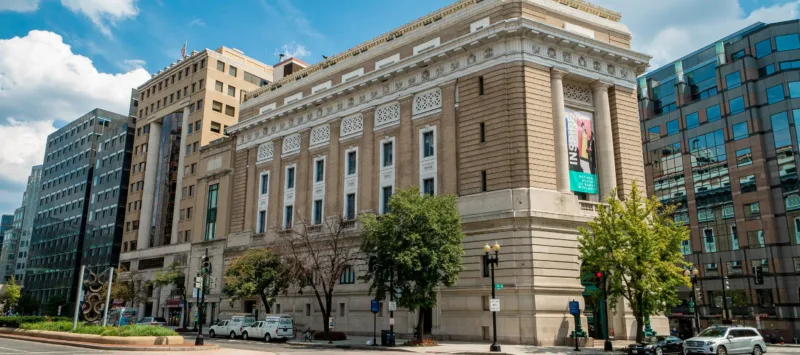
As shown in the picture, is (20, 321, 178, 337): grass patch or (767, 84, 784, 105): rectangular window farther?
(767, 84, 784, 105): rectangular window

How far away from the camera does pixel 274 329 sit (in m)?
41.7

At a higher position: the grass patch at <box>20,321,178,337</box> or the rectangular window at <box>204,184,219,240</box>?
the rectangular window at <box>204,184,219,240</box>

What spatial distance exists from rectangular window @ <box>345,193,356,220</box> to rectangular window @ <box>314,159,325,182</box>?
14.0ft

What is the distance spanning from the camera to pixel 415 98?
1845 inches

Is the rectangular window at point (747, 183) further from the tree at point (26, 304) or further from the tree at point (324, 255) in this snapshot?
the tree at point (26, 304)

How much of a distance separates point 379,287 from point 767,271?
4792 cm

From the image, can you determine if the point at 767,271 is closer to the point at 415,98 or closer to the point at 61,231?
the point at 415,98

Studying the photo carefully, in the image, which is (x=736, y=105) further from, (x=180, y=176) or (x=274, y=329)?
(x=180, y=176)

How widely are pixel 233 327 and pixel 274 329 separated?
625 cm

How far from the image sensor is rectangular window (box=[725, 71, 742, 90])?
6700 centimetres

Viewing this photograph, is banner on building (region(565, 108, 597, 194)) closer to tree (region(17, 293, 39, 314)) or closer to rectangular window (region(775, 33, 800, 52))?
rectangular window (region(775, 33, 800, 52))

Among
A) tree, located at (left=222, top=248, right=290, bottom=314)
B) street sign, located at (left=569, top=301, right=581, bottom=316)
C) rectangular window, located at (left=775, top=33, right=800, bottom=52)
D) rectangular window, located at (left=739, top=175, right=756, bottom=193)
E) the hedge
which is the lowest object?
the hedge

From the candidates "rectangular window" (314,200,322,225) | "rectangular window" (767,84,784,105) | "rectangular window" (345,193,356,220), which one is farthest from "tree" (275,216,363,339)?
"rectangular window" (767,84,784,105)

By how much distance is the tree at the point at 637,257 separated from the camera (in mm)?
32031
